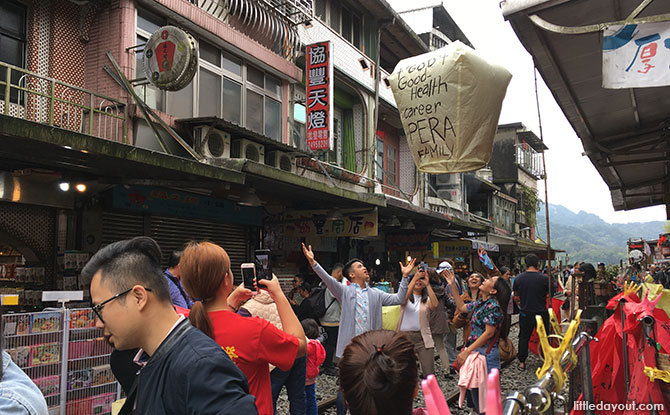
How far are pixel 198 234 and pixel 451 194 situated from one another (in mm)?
14947

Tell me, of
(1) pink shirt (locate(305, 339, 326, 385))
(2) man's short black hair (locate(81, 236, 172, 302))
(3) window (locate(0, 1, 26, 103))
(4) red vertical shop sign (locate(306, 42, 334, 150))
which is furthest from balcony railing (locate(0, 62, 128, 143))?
(2) man's short black hair (locate(81, 236, 172, 302))

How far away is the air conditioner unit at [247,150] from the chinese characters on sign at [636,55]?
7.90 meters

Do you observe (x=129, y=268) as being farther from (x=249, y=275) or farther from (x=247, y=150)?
(x=247, y=150)

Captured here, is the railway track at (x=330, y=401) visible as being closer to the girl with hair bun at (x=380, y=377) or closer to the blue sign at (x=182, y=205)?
the blue sign at (x=182, y=205)

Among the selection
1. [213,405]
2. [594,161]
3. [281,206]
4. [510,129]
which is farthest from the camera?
[510,129]

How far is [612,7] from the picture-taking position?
12.2ft

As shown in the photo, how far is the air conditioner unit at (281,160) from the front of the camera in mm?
11723

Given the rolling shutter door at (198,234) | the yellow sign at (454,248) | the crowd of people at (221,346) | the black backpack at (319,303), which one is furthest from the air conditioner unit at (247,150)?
the yellow sign at (454,248)

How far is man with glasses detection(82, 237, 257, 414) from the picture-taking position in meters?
1.88

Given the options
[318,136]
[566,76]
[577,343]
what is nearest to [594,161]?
[566,76]

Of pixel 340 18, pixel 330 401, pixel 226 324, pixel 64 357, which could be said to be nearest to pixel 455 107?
pixel 226 324

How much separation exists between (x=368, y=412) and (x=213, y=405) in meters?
0.59

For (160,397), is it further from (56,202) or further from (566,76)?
(56,202)

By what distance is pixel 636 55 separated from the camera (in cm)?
347
